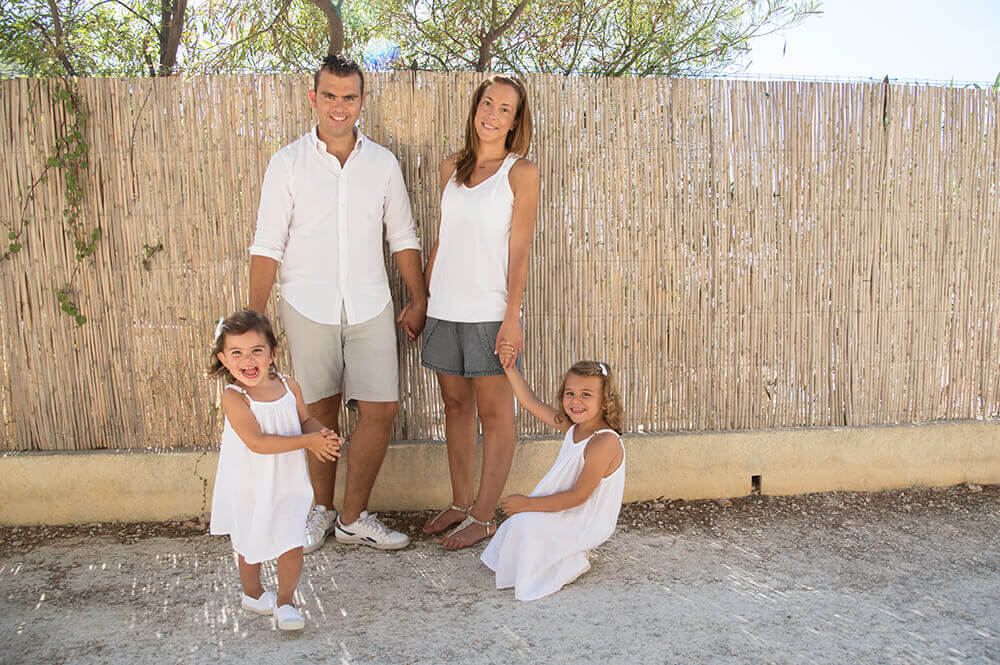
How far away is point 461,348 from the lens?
10.7 ft

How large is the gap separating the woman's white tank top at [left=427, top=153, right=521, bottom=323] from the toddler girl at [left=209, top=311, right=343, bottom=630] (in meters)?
0.84

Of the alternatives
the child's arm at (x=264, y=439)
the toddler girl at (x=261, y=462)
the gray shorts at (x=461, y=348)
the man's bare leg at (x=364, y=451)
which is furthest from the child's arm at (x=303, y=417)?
the gray shorts at (x=461, y=348)

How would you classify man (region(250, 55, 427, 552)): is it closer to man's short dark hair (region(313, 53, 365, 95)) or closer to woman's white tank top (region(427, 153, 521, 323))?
man's short dark hair (region(313, 53, 365, 95))

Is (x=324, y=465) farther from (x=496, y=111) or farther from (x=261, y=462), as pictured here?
(x=496, y=111)

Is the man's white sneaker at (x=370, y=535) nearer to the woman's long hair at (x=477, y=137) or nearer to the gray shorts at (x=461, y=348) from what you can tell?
the gray shorts at (x=461, y=348)

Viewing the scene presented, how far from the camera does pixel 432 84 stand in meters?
3.61

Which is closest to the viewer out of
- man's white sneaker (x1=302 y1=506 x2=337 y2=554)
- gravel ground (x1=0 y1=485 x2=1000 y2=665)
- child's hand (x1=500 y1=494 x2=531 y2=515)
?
gravel ground (x1=0 y1=485 x2=1000 y2=665)

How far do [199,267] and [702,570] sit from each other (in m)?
2.69

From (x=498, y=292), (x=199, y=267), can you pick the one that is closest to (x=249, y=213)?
(x=199, y=267)

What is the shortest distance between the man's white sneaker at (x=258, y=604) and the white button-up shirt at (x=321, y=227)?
1.12 meters

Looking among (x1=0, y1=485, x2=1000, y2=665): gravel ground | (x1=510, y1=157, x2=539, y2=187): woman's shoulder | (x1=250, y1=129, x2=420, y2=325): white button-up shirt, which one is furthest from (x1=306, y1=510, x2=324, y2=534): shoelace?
(x1=510, y1=157, x2=539, y2=187): woman's shoulder

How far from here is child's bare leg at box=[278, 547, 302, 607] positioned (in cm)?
261

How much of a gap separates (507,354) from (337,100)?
1.25 m

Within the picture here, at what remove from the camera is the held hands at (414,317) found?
3408 mm
